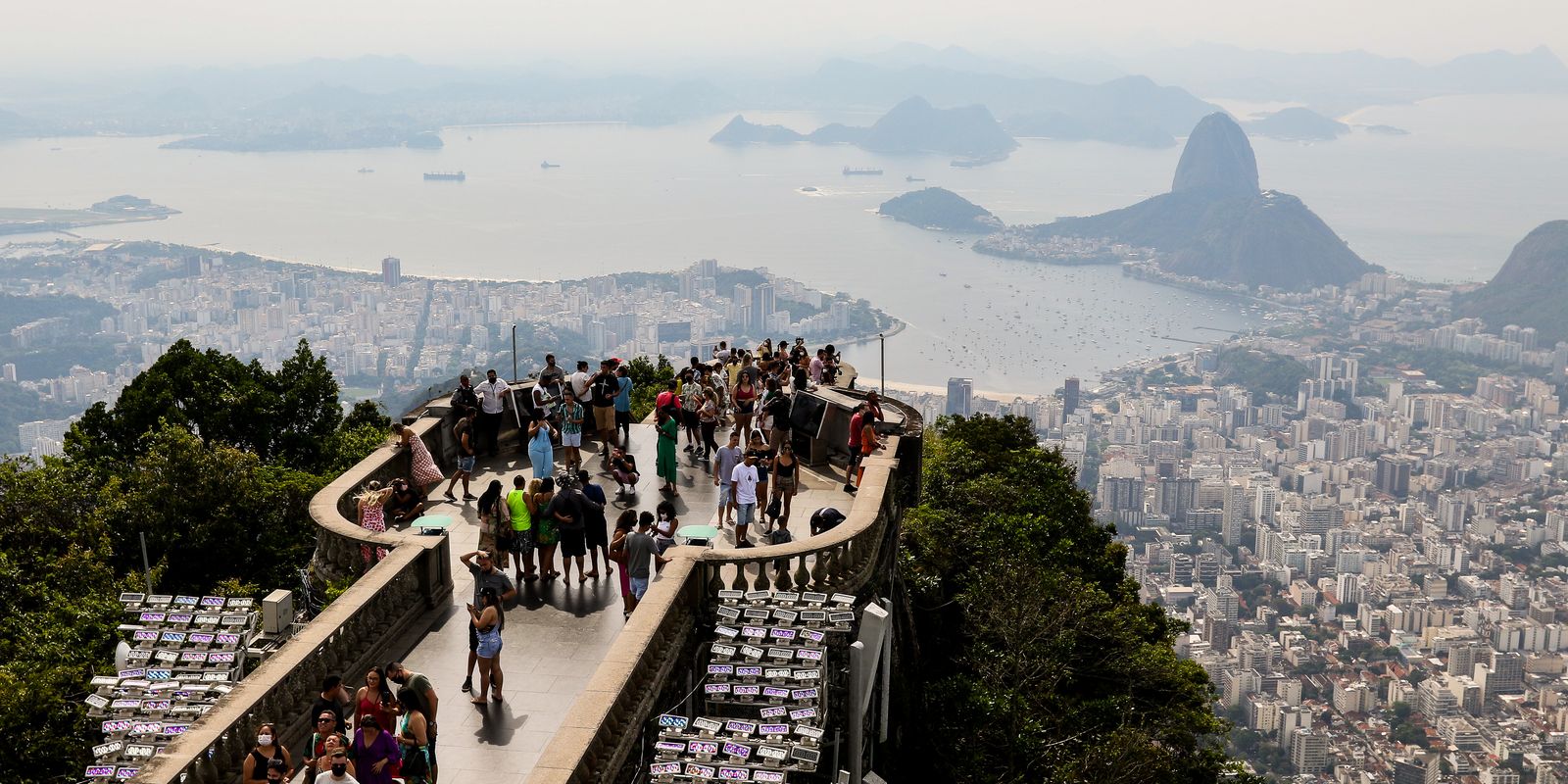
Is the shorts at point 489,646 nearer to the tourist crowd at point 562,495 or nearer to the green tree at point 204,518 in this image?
the tourist crowd at point 562,495

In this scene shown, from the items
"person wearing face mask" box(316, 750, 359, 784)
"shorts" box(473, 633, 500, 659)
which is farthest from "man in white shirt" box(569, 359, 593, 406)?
"person wearing face mask" box(316, 750, 359, 784)

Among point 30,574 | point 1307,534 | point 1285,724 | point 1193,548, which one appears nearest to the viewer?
point 30,574


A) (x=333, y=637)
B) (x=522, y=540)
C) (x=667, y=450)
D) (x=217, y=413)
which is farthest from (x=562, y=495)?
(x=217, y=413)

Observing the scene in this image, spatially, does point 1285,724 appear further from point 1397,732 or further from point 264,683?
point 264,683

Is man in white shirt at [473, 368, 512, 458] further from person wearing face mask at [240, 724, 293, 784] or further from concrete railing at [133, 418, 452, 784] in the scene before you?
person wearing face mask at [240, 724, 293, 784]

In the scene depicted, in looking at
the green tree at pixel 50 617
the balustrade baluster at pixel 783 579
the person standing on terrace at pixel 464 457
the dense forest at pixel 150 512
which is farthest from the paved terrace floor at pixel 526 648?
the green tree at pixel 50 617

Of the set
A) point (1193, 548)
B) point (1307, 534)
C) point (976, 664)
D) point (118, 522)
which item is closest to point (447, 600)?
point (976, 664)

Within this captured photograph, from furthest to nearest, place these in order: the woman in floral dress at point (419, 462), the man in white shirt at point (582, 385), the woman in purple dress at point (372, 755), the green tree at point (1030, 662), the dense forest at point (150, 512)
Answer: the green tree at point (1030, 662)
the man in white shirt at point (582, 385)
the dense forest at point (150, 512)
the woman in floral dress at point (419, 462)
the woman in purple dress at point (372, 755)
